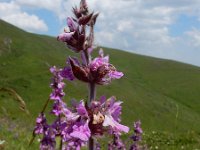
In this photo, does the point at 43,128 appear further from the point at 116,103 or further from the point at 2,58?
the point at 2,58

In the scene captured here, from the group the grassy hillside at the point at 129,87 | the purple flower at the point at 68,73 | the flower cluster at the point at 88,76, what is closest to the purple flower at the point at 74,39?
the flower cluster at the point at 88,76

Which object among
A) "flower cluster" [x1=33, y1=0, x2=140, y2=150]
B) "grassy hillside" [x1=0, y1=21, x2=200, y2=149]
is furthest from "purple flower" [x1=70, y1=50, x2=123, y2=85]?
"grassy hillside" [x1=0, y1=21, x2=200, y2=149]

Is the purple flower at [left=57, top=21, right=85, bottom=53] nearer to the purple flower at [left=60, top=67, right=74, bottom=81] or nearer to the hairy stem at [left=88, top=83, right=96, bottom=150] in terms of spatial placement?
the purple flower at [left=60, top=67, right=74, bottom=81]

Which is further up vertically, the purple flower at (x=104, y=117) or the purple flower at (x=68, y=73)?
the purple flower at (x=68, y=73)

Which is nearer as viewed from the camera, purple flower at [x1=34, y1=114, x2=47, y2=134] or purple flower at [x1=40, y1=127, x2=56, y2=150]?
purple flower at [x1=40, y1=127, x2=56, y2=150]

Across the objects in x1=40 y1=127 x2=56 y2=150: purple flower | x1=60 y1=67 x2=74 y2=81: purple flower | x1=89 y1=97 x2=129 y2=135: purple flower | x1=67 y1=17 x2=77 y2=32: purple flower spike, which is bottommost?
x1=40 y1=127 x2=56 y2=150: purple flower

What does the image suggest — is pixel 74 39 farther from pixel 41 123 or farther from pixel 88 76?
pixel 41 123

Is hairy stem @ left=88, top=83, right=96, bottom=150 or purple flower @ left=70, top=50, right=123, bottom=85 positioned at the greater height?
purple flower @ left=70, top=50, right=123, bottom=85

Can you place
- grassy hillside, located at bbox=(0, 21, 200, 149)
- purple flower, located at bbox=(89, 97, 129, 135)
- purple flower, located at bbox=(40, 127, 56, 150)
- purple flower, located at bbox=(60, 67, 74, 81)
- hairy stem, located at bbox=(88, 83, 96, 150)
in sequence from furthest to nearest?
grassy hillside, located at bbox=(0, 21, 200, 149), purple flower, located at bbox=(40, 127, 56, 150), purple flower, located at bbox=(60, 67, 74, 81), purple flower, located at bbox=(89, 97, 129, 135), hairy stem, located at bbox=(88, 83, 96, 150)

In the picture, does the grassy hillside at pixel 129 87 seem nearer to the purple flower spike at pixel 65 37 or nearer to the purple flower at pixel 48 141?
the purple flower at pixel 48 141
